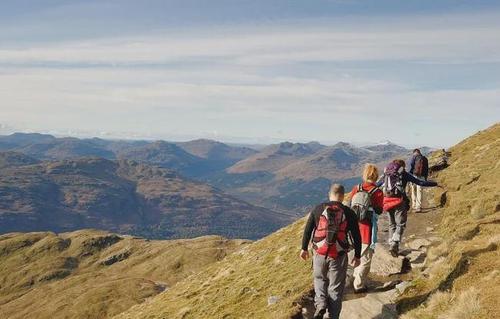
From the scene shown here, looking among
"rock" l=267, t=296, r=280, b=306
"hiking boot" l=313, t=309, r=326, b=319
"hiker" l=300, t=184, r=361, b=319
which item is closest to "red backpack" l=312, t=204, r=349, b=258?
"hiker" l=300, t=184, r=361, b=319

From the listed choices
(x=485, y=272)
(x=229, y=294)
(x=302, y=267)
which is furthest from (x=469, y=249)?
(x=229, y=294)

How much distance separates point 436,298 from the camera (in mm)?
13914

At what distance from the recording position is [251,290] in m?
25.9

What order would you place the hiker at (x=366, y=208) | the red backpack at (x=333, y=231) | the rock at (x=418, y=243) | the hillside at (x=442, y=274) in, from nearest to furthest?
1. the red backpack at (x=333, y=231)
2. the hillside at (x=442, y=274)
3. the hiker at (x=366, y=208)
4. the rock at (x=418, y=243)

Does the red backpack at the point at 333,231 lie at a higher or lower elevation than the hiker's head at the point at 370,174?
lower

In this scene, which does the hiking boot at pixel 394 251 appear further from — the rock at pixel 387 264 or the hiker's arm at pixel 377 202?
the hiker's arm at pixel 377 202

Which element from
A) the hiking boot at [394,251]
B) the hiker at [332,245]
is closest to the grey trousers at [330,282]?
the hiker at [332,245]

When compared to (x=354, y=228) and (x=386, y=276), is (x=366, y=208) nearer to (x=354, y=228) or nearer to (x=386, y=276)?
(x=354, y=228)

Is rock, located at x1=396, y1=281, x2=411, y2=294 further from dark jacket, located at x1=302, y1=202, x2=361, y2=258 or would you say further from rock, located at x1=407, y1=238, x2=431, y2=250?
rock, located at x1=407, y1=238, x2=431, y2=250

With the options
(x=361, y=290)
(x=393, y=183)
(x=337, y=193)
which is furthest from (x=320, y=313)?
(x=393, y=183)

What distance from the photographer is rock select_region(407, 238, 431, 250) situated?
69.1 ft

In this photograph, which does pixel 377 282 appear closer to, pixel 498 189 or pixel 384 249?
pixel 384 249

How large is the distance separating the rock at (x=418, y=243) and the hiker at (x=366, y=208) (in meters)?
5.55

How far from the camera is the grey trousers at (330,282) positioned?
538 inches
